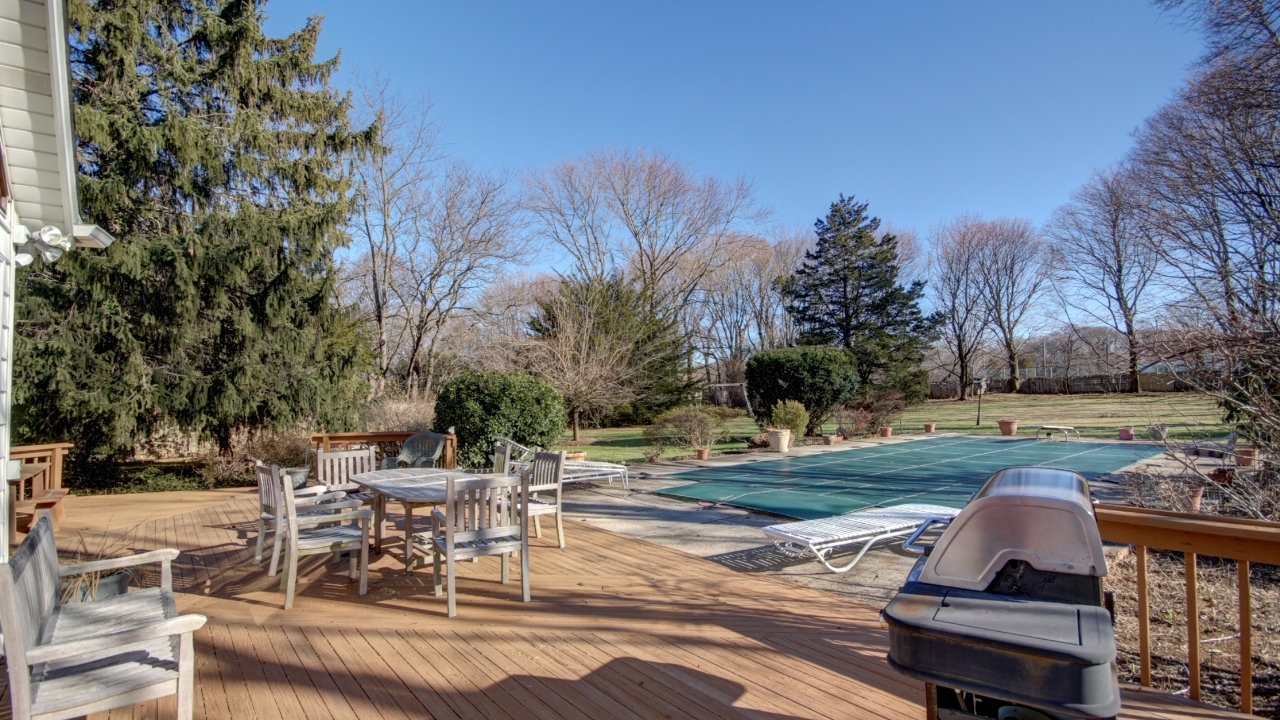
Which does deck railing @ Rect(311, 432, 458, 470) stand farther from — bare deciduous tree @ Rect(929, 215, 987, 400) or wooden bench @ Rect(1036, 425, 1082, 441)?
bare deciduous tree @ Rect(929, 215, 987, 400)

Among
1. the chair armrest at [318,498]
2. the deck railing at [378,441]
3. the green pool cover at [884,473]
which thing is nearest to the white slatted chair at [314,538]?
the chair armrest at [318,498]

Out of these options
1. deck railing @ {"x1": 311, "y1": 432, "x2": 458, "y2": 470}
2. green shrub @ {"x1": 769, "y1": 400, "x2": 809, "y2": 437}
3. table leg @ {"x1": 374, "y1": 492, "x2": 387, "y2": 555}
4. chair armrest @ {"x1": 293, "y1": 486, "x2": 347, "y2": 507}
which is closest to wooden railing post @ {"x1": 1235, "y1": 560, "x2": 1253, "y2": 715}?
table leg @ {"x1": 374, "y1": 492, "x2": 387, "y2": 555}

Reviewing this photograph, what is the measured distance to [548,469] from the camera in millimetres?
5672

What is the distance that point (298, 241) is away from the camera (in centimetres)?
1030

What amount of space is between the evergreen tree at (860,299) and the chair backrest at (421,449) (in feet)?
68.5

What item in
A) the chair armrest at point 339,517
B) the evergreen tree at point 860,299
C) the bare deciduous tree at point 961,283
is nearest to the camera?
the chair armrest at point 339,517

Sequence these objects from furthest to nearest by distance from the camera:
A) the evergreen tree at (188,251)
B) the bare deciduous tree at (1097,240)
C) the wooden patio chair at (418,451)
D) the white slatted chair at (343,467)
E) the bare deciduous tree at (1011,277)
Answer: the bare deciduous tree at (1011,277)
the bare deciduous tree at (1097,240)
the evergreen tree at (188,251)
the wooden patio chair at (418,451)
the white slatted chair at (343,467)

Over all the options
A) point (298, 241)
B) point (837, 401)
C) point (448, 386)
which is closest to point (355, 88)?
point (298, 241)

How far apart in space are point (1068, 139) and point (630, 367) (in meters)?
12.6

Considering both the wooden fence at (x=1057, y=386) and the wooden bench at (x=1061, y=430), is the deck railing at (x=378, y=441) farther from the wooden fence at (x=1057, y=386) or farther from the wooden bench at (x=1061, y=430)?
the wooden fence at (x=1057, y=386)

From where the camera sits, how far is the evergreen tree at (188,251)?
29.7ft

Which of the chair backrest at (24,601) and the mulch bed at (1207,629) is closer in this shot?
the chair backrest at (24,601)

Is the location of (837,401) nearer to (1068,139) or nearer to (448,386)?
(1068,139)

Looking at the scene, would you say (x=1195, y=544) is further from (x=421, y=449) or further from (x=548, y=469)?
(x=421, y=449)
